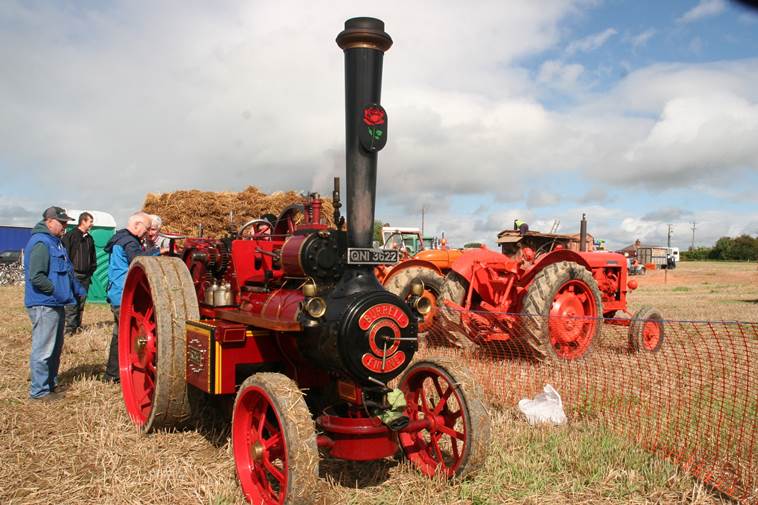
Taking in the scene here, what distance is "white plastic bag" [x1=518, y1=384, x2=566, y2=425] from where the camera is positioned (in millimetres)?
4223

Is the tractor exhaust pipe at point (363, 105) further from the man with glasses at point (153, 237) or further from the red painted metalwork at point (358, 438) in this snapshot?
the man with glasses at point (153, 237)

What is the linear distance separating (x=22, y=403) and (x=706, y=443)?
15.9ft

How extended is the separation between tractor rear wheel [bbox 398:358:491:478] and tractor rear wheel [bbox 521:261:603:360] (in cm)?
240

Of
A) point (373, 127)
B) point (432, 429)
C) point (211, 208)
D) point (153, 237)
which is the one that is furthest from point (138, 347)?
point (211, 208)

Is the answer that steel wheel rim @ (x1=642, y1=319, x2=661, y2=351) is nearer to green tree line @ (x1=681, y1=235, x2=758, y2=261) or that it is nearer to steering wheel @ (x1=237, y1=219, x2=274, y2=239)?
steering wheel @ (x1=237, y1=219, x2=274, y2=239)

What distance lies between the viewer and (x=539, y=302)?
6.16 metres

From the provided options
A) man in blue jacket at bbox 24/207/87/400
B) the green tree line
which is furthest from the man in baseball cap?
the green tree line

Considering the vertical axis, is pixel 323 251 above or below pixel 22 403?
above

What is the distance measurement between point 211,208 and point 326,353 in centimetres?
1050

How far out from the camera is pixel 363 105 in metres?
3.00

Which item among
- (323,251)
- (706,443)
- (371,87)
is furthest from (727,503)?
(371,87)

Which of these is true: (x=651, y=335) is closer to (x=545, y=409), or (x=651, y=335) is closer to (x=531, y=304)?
(x=531, y=304)

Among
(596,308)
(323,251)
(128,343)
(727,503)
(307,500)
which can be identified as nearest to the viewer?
(307,500)

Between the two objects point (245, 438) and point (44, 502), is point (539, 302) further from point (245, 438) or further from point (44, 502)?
point (44, 502)
